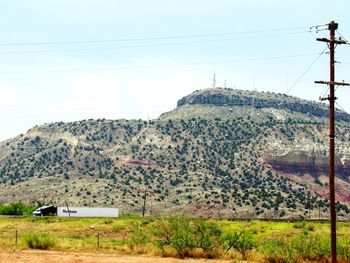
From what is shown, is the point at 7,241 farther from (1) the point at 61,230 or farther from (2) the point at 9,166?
(2) the point at 9,166

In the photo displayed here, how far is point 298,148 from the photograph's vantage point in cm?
16125

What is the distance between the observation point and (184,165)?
148m

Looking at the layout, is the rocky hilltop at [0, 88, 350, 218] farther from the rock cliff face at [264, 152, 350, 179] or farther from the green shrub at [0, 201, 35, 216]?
the green shrub at [0, 201, 35, 216]

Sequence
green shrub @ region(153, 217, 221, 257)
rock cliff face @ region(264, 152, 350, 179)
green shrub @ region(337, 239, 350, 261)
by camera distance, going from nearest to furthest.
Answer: green shrub @ region(337, 239, 350, 261)
green shrub @ region(153, 217, 221, 257)
rock cliff face @ region(264, 152, 350, 179)

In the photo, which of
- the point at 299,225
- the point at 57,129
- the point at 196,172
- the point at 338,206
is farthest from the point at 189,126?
the point at 299,225

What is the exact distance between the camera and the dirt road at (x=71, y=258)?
3562 cm

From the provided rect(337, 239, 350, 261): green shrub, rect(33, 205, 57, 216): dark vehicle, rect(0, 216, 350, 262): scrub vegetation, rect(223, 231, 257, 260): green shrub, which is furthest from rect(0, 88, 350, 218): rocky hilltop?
rect(337, 239, 350, 261): green shrub

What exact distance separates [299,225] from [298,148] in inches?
3930

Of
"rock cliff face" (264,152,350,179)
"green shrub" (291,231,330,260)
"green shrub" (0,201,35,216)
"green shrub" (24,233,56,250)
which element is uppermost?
"rock cliff face" (264,152,350,179)

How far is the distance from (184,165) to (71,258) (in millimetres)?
111119

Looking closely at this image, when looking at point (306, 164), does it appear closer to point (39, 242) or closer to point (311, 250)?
point (311, 250)

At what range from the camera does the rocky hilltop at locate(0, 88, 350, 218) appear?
116562 mm

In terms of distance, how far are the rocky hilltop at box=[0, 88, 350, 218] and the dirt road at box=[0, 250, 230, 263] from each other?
6769cm

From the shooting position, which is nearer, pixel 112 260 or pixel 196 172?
pixel 112 260
